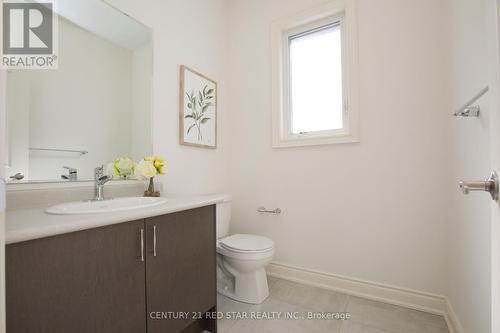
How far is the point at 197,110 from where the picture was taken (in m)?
2.01

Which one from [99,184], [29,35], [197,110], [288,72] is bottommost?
[99,184]

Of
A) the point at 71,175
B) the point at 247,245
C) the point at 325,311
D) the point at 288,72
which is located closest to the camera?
the point at 71,175

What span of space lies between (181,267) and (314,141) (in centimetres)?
137

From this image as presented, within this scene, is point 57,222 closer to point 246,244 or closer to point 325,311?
point 246,244

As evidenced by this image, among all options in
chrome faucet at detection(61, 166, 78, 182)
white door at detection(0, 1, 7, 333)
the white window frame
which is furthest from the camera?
the white window frame

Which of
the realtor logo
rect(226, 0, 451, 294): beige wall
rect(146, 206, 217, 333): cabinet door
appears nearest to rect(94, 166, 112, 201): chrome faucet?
rect(146, 206, 217, 333): cabinet door

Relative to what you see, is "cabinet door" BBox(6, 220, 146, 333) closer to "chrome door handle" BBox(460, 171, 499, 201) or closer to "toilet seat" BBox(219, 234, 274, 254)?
"toilet seat" BBox(219, 234, 274, 254)

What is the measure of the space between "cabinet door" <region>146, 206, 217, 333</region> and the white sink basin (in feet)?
0.43

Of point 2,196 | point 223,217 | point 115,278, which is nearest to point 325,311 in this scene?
point 223,217

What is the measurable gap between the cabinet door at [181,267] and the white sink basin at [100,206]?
0.13 m

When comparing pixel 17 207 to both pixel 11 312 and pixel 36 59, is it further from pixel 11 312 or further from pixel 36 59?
pixel 36 59

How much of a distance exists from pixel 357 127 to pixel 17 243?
1917 millimetres

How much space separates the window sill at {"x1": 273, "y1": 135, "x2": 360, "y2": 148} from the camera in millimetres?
1807

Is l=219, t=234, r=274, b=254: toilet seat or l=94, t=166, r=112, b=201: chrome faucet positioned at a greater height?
l=94, t=166, r=112, b=201: chrome faucet
